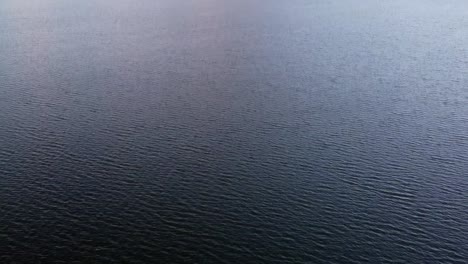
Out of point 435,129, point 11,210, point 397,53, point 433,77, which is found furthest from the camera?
point 397,53

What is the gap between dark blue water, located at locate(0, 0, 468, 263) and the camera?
31859 mm

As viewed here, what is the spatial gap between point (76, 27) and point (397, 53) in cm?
5539

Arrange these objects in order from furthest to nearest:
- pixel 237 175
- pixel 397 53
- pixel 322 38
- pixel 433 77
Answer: pixel 322 38 < pixel 397 53 < pixel 433 77 < pixel 237 175

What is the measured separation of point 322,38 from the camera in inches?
3314

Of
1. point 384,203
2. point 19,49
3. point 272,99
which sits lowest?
point 384,203

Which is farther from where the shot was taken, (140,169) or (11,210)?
(140,169)

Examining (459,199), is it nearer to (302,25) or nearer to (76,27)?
(302,25)

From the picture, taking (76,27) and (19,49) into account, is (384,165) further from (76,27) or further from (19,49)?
(76,27)

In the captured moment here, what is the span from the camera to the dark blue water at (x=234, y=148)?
3186cm

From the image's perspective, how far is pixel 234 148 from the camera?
44344 mm

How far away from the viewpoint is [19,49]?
251 ft

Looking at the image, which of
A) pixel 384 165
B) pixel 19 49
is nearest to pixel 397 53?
pixel 384 165

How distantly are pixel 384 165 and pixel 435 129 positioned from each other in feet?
31.8

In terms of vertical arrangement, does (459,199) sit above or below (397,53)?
below
